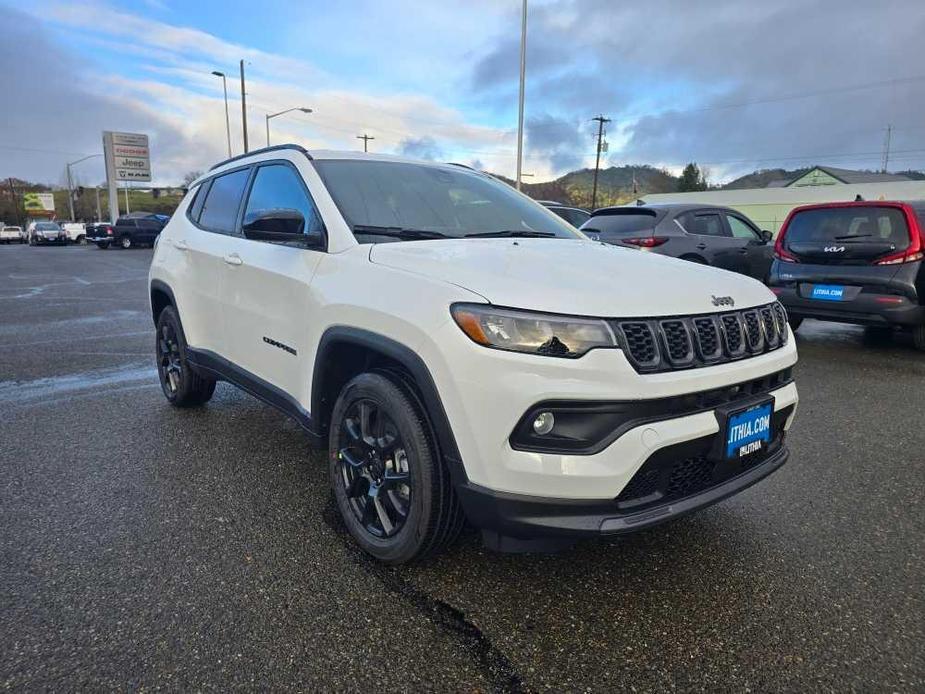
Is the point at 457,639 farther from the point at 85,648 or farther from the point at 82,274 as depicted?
the point at 82,274

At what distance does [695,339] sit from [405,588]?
57.4 inches

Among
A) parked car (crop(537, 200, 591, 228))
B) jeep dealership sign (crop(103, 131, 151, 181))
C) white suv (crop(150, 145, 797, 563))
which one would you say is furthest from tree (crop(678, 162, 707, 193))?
white suv (crop(150, 145, 797, 563))

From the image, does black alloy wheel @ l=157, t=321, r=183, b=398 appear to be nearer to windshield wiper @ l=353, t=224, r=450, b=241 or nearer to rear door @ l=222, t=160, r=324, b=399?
rear door @ l=222, t=160, r=324, b=399

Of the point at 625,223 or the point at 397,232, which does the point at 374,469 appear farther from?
the point at 625,223

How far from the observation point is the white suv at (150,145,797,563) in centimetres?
202

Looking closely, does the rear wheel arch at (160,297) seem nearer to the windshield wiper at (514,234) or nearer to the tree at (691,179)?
the windshield wiper at (514,234)

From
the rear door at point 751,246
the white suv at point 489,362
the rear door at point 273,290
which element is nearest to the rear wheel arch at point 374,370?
the white suv at point 489,362

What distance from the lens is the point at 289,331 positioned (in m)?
3.04

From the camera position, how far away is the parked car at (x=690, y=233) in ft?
28.3

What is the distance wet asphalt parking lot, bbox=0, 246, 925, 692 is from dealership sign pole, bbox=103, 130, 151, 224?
61149 mm

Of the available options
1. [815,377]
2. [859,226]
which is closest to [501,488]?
[815,377]

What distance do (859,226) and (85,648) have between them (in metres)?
7.66

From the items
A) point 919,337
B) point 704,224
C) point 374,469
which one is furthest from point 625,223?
point 374,469

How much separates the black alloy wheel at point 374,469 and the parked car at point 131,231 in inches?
1294
